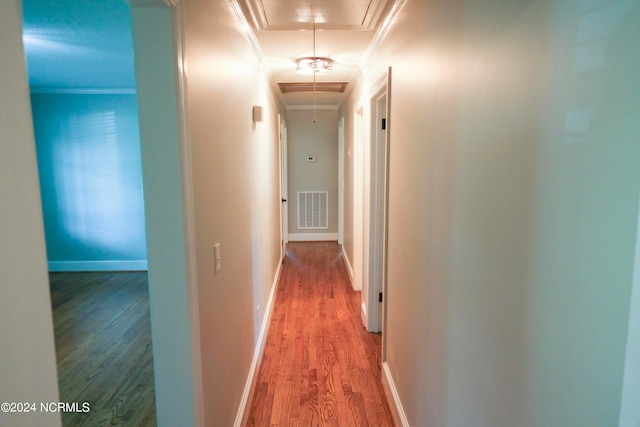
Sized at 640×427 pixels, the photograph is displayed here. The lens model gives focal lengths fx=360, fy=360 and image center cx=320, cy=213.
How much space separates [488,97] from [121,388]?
8.79ft

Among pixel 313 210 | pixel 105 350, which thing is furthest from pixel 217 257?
pixel 313 210

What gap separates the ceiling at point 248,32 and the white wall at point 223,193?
0.26 meters

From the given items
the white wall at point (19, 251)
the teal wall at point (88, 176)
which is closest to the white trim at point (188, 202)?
the white wall at point (19, 251)

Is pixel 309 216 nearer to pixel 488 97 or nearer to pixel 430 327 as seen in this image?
pixel 430 327

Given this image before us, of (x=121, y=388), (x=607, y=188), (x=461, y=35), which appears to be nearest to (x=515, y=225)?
(x=607, y=188)

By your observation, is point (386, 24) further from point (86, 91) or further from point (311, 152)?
point (311, 152)

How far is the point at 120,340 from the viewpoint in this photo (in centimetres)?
298

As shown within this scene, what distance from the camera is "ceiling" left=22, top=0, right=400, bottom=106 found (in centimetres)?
204

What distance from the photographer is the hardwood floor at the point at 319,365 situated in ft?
7.07

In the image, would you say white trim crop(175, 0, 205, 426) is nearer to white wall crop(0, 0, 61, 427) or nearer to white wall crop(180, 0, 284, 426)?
white wall crop(180, 0, 284, 426)

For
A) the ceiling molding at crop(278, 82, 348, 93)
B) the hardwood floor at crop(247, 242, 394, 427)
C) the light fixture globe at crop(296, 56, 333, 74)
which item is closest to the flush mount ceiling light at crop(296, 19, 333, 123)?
the light fixture globe at crop(296, 56, 333, 74)

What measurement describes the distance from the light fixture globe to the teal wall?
7.93 ft

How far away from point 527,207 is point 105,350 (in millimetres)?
3157

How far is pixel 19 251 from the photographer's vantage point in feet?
1.64
